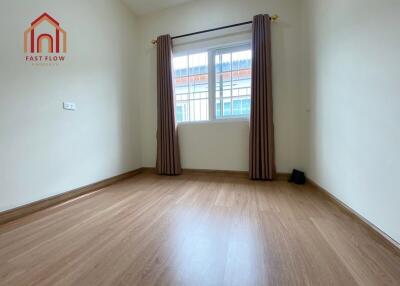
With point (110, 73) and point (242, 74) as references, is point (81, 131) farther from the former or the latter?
point (242, 74)

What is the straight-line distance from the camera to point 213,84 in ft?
9.72

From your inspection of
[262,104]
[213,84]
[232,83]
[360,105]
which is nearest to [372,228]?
[360,105]

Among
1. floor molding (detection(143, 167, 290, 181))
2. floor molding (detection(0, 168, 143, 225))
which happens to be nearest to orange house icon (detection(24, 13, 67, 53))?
floor molding (detection(0, 168, 143, 225))

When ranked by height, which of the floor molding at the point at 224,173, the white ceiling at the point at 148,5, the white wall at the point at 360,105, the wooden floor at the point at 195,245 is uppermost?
the white ceiling at the point at 148,5

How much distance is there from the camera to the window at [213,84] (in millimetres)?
2842

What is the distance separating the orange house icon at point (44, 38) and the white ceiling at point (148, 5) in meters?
1.54

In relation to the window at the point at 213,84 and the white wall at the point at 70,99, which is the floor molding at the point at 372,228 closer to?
the window at the point at 213,84

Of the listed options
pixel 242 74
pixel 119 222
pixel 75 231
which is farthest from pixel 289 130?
pixel 75 231

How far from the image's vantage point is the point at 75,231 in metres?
1.32

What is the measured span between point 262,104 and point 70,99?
2.54 metres

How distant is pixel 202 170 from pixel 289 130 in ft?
5.03

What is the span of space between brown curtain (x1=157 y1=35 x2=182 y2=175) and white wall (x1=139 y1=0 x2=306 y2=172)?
0.61 ft

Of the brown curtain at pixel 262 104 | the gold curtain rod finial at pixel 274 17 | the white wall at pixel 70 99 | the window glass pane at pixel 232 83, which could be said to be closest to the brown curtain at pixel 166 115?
the white wall at pixel 70 99

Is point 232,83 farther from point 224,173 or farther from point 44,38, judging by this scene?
point 44,38
